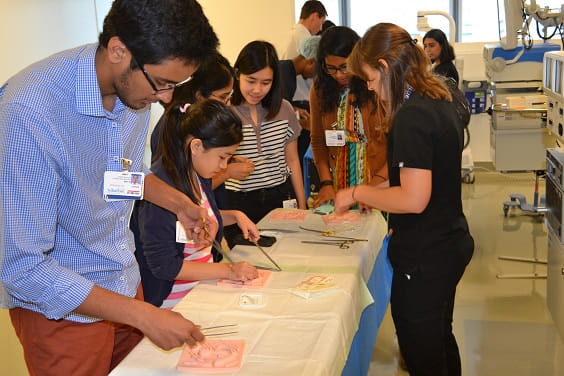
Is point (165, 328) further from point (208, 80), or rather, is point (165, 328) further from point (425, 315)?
point (208, 80)

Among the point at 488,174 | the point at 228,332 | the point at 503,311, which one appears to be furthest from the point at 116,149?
the point at 488,174

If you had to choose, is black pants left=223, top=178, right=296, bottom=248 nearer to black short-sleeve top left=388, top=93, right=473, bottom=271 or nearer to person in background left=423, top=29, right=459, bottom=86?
black short-sleeve top left=388, top=93, right=473, bottom=271

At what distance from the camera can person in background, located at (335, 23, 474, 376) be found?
198 centimetres

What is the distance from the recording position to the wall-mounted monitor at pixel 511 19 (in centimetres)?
414

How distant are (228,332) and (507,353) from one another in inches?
76.1

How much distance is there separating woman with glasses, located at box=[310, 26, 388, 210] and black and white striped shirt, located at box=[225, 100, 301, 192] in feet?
0.84

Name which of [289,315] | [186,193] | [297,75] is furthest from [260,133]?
[297,75]

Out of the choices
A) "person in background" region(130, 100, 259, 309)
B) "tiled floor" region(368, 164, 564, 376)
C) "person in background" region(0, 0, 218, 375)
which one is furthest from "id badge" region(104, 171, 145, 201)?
"tiled floor" region(368, 164, 564, 376)

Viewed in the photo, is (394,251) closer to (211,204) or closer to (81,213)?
(211,204)

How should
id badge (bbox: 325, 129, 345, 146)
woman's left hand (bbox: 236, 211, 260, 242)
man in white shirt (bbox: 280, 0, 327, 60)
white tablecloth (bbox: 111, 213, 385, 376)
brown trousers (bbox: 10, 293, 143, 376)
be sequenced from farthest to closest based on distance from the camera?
1. man in white shirt (bbox: 280, 0, 327, 60)
2. id badge (bbox: 325, 129, 345, 146)
3. woman's left hand (bbox: 236, 211, 260, 242)
4. white tablecloth (bbox: 111, 213, 385, 376)
5. brown trousers (bbox: 10, 293, 143, 376)

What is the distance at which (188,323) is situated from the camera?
4.66 ft

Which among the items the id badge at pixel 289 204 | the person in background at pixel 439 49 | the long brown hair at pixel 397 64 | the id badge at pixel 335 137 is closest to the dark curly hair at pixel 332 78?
the id badge at pixel 335 137

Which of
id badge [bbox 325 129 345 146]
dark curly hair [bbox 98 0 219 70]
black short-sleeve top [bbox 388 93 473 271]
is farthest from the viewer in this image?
id badge [bbox 325 129 345 146]

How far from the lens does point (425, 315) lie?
2.17 m
